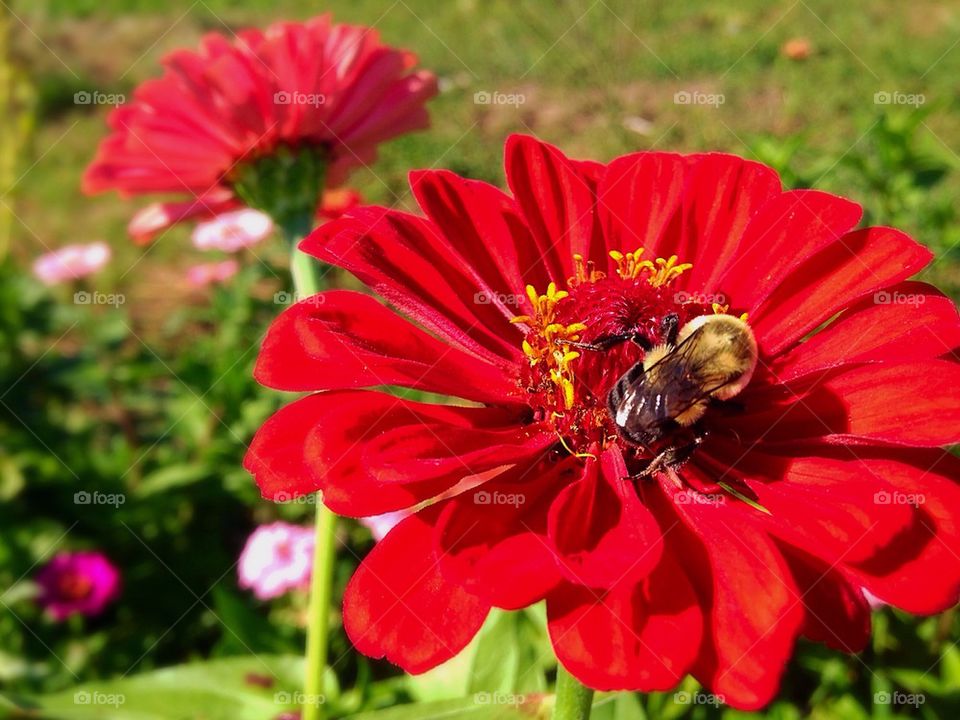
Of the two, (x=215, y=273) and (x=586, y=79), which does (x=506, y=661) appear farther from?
(x=215, y=273)

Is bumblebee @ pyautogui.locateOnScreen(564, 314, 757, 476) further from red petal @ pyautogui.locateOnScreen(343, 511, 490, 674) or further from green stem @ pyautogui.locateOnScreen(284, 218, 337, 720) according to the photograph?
green stem @ pyautogui.locateOnScreen(284, 218, 337, 720)

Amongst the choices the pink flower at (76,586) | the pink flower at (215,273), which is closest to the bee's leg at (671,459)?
the pink flower at (76,586)

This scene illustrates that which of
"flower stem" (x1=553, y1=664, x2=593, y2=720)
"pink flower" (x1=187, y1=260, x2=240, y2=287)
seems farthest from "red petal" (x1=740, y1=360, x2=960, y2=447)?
"pink flower" (x1=187, y1=260, x2=240, y2=287)

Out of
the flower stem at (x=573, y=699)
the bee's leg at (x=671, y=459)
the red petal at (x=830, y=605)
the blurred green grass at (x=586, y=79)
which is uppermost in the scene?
the blurred green grass at (x=586, y=79)

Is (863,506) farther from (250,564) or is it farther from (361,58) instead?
(250,564)

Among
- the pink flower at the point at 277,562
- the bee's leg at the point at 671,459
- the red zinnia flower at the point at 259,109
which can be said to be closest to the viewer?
the bee's leg at the point at 671,459

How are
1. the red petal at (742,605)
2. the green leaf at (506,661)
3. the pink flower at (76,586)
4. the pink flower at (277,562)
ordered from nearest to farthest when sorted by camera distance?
1. the red petal at (742,605)
2. the green leaf at (506,661)
3. the pink flower at (277,562)
4. the pink flower at (76,586)

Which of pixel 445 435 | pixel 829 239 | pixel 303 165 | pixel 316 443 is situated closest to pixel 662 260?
pixel 829 239

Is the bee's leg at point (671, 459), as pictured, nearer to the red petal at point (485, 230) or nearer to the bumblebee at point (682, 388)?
the bumblebee at point (682, 388)
